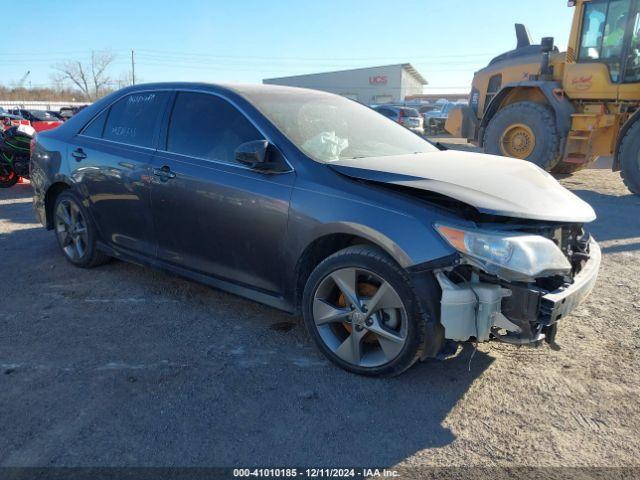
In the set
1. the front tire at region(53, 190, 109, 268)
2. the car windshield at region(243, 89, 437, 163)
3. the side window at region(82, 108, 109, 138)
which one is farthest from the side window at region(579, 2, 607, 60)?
the front tire at region(53, 190, 109, 268)

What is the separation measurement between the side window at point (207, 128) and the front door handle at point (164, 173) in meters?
0.15

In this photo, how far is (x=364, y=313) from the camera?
2.82 meters

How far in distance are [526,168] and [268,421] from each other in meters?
2.41

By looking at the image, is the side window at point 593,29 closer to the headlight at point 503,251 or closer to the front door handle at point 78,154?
the headlight at point 503,251

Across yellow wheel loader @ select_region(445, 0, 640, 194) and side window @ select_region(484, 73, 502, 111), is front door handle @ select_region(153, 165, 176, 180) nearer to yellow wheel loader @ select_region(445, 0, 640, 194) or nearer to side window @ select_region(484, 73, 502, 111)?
yellow wheel loader @ select_region(445, 0, 640, 194)

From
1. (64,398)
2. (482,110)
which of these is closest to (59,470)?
(64,398)

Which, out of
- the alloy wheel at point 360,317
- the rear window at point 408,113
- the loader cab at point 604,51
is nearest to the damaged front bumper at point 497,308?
the alloy wheel at point 360,317

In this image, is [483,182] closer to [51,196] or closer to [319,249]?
[319,249]

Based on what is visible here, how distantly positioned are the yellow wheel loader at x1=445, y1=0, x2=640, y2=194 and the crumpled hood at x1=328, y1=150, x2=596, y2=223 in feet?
21.5

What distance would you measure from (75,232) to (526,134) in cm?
843

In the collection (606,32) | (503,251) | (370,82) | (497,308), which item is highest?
(370,82)

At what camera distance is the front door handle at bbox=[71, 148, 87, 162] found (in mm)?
4393

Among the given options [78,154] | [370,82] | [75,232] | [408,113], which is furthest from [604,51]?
[370,82]

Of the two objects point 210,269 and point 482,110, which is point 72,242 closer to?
point 210,269
